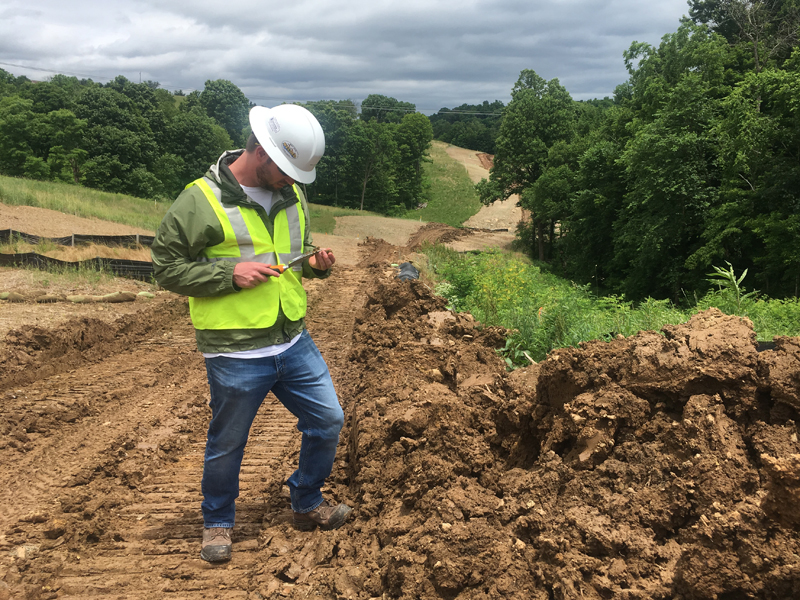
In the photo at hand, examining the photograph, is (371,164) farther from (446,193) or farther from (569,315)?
(569,315)

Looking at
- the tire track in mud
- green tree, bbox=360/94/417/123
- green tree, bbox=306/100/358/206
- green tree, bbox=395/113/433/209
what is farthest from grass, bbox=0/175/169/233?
green tree, bbox=360/94/417/123

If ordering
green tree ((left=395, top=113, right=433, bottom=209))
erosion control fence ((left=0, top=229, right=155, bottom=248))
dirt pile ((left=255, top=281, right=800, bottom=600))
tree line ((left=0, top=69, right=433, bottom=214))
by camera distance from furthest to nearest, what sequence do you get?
green tree ((left=395, top=113, right=433, bottom=209)) → tree line ((left=0, top=69, right=433, bottom=214)) → erosion control fence ((left=0, top=229, right=155, bottom=248)) → dirt pile ((left=255, top=281, right=800, bottom=600))

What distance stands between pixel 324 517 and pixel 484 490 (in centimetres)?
102

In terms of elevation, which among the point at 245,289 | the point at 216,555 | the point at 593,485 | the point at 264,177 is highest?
the point at 264,177

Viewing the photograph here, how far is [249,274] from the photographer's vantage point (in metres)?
2.95

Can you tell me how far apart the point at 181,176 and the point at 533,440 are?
184 ft

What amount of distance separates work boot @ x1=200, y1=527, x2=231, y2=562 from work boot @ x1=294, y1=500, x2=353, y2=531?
1.45ft

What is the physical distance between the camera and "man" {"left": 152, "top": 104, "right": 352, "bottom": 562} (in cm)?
296

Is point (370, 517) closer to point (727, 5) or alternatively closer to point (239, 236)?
point (239, 236)

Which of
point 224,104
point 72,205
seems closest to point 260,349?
point 72,205

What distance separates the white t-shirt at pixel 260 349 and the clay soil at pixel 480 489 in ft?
3.74

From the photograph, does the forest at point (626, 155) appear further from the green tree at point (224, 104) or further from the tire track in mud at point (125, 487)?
the green tree at point (224, 104)

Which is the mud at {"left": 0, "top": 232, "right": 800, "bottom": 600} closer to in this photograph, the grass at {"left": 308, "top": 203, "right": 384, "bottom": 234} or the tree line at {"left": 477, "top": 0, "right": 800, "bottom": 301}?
the tree line at {"left": 477, "top": 0, "right": 800, "bottom": 301}

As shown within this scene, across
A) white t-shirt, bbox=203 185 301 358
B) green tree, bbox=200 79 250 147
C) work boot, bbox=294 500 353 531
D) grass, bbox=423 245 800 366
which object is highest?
green tree, bbox=200 79 250 147
